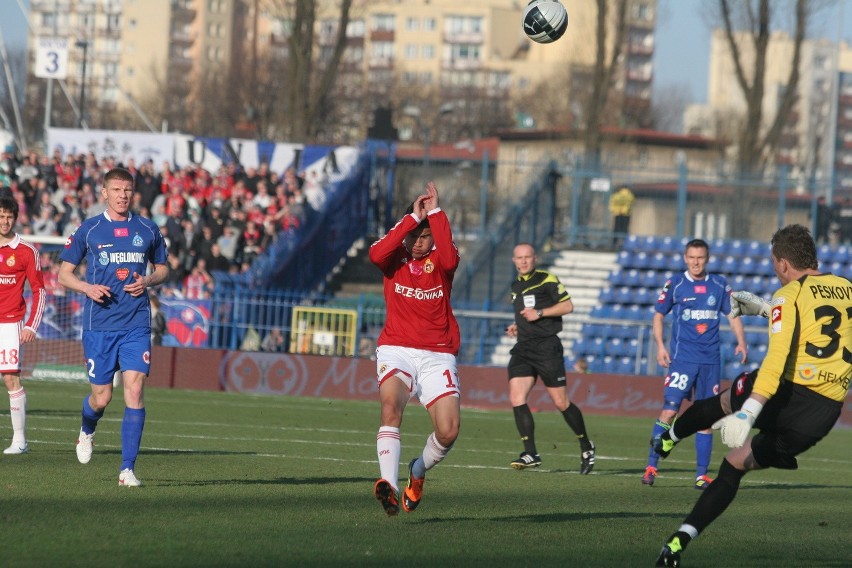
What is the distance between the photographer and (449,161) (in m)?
36.4

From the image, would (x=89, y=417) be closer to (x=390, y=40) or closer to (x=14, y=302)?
(x=14, y=302)

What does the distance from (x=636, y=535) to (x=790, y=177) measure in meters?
25.3

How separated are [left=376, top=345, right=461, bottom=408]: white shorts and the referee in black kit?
4.30 metres

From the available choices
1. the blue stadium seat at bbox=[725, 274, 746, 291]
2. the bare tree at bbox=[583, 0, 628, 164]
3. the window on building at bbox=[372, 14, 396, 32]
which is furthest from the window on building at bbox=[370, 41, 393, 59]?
the blue stadium seat at bbox=[725, 274, 746, 291]

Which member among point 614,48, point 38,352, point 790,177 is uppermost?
point 614,48

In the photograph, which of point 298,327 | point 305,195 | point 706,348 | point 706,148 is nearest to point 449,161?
point 305,195

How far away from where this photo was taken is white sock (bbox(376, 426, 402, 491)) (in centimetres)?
877

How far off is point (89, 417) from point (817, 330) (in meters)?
5.39

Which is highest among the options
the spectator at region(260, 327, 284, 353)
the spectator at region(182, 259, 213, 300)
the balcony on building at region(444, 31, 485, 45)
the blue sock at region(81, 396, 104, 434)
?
the balcony on building at region(444, 31, 485, 45)

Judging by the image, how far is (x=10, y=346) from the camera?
12.1m

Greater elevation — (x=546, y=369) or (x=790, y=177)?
(x=790, y=177)

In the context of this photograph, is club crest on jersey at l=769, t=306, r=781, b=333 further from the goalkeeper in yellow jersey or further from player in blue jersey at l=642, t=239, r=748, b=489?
player in blue jersey at l=642, t=239, r=748, b=489

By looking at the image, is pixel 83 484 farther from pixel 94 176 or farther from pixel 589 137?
pixel 589 137

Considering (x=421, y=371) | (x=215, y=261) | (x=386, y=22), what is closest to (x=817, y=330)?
(x=421, y=371)
